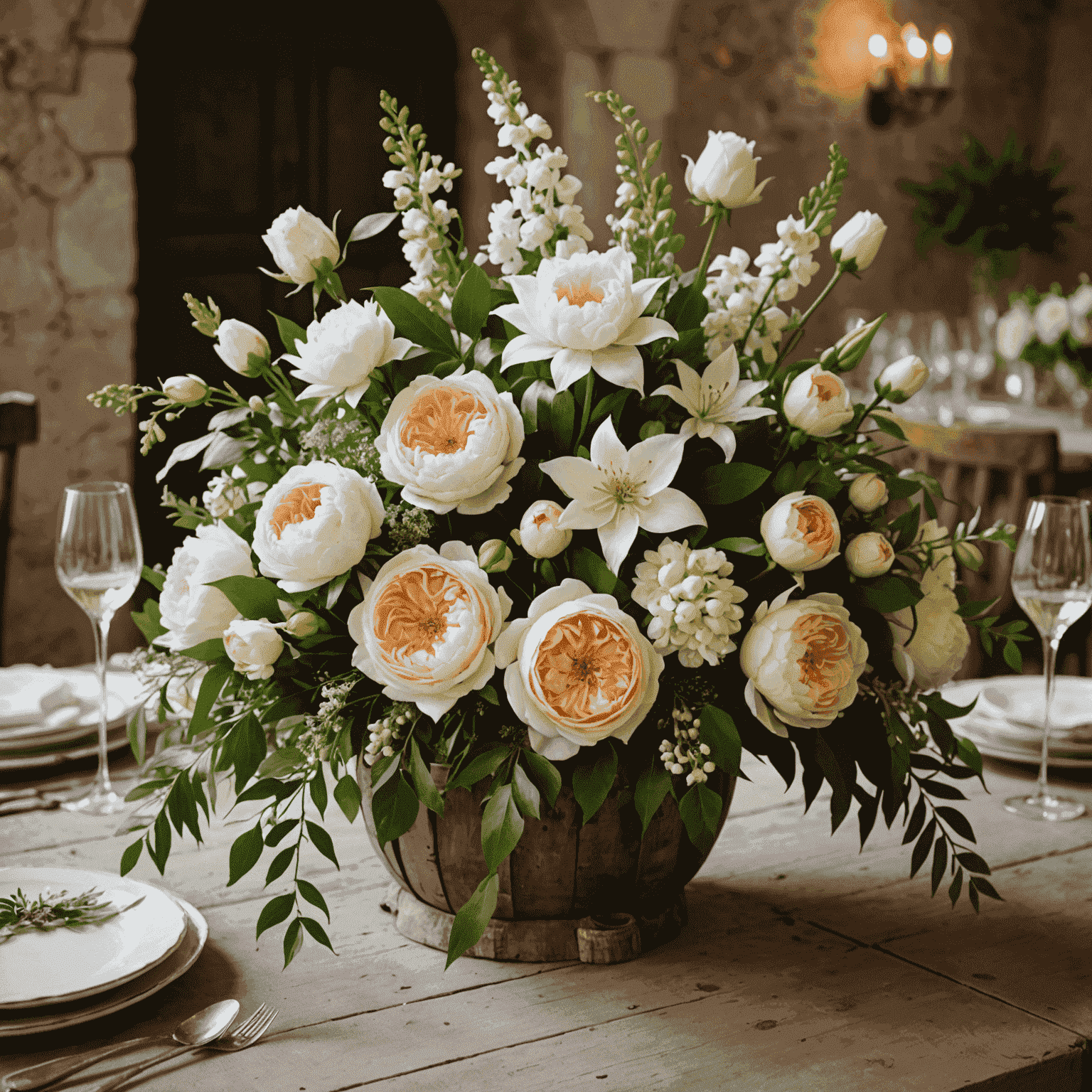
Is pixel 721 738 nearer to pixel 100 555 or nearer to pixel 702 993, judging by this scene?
pixel 702 993

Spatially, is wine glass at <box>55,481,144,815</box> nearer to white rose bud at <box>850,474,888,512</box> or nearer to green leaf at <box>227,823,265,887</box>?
green leaf at <box>227,823,265,887</box>

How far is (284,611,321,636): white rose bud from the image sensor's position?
812mm

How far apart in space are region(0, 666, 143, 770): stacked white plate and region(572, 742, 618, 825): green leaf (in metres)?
0.58

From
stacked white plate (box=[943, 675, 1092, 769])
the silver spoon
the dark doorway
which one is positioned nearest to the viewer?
the silver spoon

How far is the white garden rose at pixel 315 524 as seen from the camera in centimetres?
78

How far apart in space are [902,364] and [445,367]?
12.6 inches

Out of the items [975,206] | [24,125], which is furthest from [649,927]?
[975,206]

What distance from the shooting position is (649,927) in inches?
36.5

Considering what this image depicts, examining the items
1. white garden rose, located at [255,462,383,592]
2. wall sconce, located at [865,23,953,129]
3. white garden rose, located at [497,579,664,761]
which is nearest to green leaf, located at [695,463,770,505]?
white garden rose, located at [497,579,664,761]

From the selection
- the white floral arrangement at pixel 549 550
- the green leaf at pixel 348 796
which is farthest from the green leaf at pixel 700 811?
the green leaf at pixel 348 796

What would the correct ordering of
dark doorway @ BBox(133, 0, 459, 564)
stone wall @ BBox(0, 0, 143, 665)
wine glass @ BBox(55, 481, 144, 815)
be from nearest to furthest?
wine glass @ BBox(55, 481, 144, 815) → stone wall @ BBox(0, 0, 143, 665) → dark doorway @ BBox(133, 0, 459, 564)

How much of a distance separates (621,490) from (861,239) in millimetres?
266

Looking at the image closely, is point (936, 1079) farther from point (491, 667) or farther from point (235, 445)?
point (235, 445)

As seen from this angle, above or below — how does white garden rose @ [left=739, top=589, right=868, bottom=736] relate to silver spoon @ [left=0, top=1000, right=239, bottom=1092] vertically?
above
